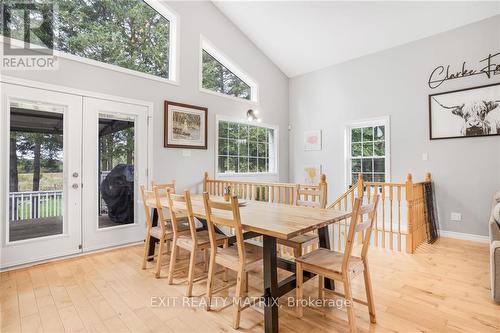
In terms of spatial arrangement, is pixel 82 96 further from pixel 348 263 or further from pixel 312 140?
pixel 312 140

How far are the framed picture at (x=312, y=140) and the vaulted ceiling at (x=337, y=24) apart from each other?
55.3 inches

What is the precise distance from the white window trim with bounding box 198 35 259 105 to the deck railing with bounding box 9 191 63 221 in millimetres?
2751

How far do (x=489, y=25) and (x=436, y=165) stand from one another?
214 cm

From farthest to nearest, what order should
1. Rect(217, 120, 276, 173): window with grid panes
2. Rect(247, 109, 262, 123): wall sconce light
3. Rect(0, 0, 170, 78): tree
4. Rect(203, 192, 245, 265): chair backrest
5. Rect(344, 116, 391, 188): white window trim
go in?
1. Rect(247, 109, 262, 123): wall sconce light
2. Rect(217, 120, 276, 173): window with grid panes
3. Rect(344, 116, 391, 188): white window trim
4. Rect(0, 0, 170, 78): tree
5. Rect(203, 192, 245, 265): chair backrest

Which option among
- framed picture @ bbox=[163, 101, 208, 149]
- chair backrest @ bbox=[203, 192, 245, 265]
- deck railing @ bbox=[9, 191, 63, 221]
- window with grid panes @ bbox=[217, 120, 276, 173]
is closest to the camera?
chair backrest @ bbox=[203, 192, 245, 265]

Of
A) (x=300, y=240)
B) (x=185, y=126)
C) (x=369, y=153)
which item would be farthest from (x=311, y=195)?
(x=369, y=153)

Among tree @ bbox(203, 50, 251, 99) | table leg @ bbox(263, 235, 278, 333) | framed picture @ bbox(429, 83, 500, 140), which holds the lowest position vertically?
table leg @ bbox(263, 235, 278, 333)

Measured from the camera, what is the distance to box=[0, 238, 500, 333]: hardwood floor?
1.97 metres

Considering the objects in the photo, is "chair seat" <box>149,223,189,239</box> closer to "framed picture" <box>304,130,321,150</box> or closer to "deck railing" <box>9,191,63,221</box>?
"deck railing" <box>9,191,63,221</box>

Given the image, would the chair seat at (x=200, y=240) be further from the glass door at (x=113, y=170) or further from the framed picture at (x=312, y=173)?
the framed picture at (x=312, y=173)

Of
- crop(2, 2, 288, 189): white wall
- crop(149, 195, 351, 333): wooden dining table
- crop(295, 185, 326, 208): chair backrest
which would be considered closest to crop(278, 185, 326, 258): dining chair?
crop(295, 185, 326, 208): chair backrest

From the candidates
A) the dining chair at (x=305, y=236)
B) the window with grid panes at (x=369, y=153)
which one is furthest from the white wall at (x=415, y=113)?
the dining chair at (x=305, y=236)

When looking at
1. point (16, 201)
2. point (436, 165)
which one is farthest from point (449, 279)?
point (16, 201)

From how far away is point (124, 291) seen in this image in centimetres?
250
